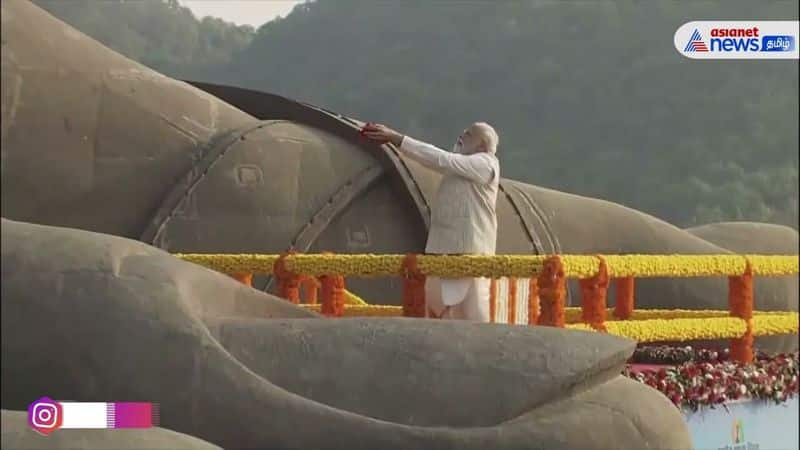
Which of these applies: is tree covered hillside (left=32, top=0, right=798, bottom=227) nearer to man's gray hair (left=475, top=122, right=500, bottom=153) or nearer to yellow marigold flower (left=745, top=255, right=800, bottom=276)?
man's gray hair (left=475, top=122, right=500, bottom=153)

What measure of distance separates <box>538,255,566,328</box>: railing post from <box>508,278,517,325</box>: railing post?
37cm

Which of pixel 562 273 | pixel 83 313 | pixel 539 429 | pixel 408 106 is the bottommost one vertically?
pixel 539 429

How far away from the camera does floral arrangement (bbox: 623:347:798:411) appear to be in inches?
212

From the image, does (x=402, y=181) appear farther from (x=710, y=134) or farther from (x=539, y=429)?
(x=539, y=429)

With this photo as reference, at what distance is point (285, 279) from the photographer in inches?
201

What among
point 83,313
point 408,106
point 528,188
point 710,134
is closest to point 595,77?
point 408,106

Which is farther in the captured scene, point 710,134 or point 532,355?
point 710,134

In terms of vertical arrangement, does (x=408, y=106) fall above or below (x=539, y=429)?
above

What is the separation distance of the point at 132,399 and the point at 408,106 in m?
1.94

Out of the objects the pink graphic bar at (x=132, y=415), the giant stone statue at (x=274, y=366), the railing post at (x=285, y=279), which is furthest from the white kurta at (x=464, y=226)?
the pink graphic bar at (x=132, y=415)

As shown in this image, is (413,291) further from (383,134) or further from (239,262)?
(239,262)

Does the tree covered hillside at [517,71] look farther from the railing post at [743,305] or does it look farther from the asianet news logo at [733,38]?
the railing post at [743,305]

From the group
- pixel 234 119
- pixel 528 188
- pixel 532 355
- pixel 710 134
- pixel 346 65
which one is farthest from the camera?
pixel 528 188

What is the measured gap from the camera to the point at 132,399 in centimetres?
296
